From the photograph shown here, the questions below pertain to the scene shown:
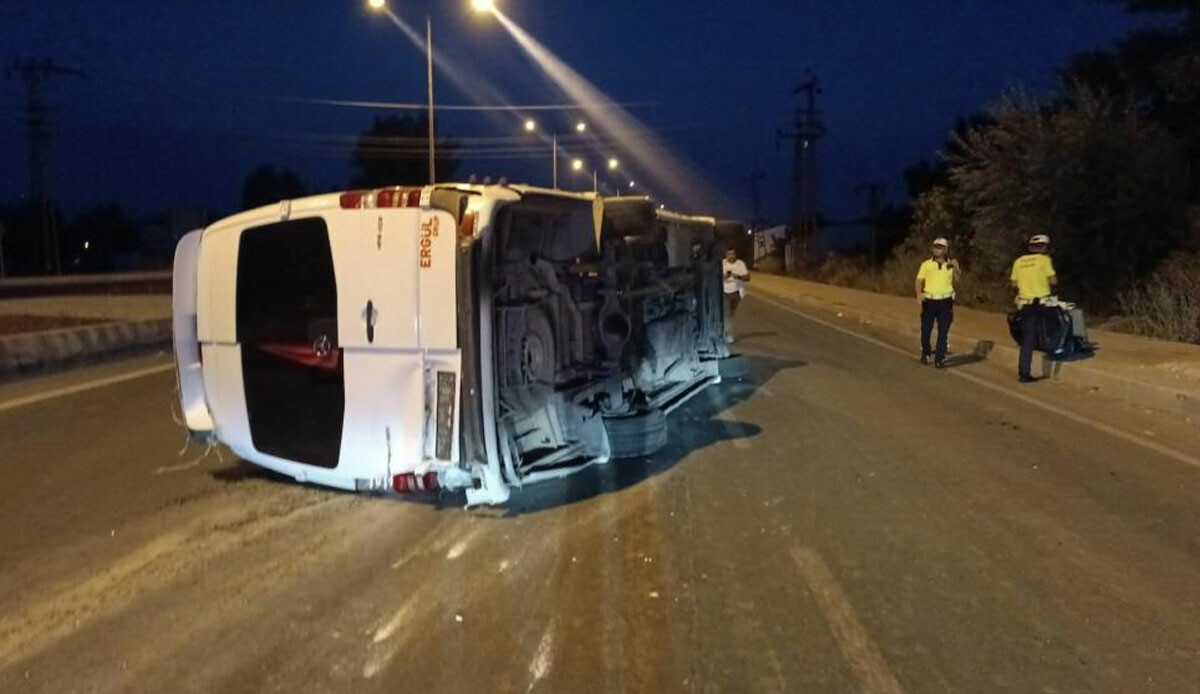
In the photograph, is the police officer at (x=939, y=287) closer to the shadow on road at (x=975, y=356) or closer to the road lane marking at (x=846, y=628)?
the shadow on road at (x=975, y=356)

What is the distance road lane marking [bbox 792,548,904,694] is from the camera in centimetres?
473

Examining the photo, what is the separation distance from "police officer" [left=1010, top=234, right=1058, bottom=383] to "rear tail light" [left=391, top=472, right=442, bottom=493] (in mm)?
9566

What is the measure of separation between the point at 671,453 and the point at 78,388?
8641mm

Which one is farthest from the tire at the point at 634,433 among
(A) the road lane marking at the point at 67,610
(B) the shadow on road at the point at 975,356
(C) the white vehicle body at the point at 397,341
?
(B) the shadow on road at the point at 975,356

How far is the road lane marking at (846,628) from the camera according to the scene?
15.5ft

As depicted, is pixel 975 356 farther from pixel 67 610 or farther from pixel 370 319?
pixel 67 610

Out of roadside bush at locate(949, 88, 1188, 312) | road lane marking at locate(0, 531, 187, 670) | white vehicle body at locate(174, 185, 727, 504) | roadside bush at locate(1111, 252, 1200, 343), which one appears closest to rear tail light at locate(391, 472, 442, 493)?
white vehicle body at locate(174, 185, 727, 504)

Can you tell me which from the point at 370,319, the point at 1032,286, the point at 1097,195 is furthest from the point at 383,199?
the point at 1097,195

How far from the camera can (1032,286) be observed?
14141 millimetres

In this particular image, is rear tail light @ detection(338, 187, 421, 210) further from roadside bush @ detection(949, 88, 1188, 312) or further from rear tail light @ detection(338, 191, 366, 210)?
roadside bush @ detection(949, 88, 1188, 312)

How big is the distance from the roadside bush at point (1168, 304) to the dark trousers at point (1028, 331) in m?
5.08

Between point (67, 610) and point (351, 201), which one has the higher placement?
point (351, 201)

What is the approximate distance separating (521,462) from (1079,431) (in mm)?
5884

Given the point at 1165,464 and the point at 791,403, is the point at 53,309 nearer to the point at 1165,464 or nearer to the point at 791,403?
the point at 791,403
